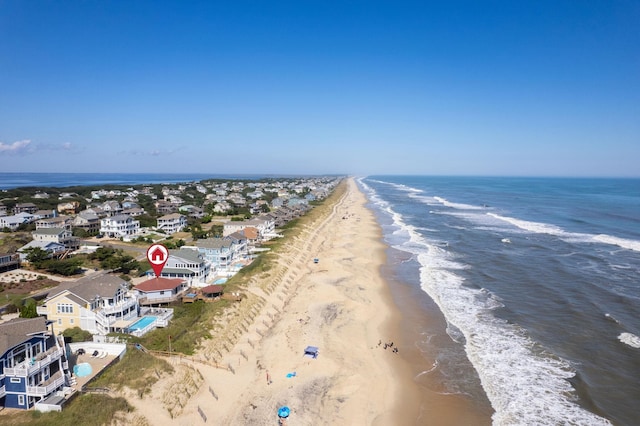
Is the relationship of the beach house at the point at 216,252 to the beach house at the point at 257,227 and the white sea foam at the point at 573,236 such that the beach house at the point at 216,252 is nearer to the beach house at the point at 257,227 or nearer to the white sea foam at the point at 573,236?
the beach house at the point at 257,227

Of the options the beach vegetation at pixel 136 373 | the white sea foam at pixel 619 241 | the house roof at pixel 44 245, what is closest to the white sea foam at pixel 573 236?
the white sea foam at pixel 619 241

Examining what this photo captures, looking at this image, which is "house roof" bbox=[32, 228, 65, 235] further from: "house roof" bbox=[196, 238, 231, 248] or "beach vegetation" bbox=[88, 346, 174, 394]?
"beach vegetation" bbox=[88, 346, 174, 394]

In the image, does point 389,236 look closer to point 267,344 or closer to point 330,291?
point 330,291

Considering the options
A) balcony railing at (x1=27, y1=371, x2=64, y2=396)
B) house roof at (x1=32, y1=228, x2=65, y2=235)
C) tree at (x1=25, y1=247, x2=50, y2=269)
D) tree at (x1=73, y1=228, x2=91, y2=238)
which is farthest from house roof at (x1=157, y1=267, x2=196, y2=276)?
tree at (x1=73, y1=228, x2=91, y2=238)

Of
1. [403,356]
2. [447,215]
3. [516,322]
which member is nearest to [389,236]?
[447,215]

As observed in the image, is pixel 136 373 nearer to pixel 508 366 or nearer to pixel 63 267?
pixel 508 366
